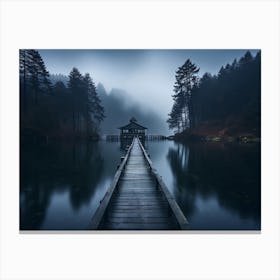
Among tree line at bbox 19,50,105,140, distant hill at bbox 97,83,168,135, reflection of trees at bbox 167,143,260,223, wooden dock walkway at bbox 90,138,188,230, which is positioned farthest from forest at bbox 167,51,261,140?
tree line at bbox 19,50,105,140

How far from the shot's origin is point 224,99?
649 centimetres

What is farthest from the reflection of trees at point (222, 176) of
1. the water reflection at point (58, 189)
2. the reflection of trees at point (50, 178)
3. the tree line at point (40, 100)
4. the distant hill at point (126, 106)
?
the tree line at point (40, 100)

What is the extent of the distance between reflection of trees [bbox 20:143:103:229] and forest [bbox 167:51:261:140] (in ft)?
11.6

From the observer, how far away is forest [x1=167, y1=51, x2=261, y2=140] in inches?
157

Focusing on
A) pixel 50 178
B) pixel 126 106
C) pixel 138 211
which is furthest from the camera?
pixel 126 106

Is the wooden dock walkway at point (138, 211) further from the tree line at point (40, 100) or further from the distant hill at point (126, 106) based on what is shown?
the distant hill at point (126, 106)

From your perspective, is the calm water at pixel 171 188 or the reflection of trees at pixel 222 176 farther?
the reflection of trees at pixel 222 176

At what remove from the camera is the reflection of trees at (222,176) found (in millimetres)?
4609

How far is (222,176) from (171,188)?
2262mm
